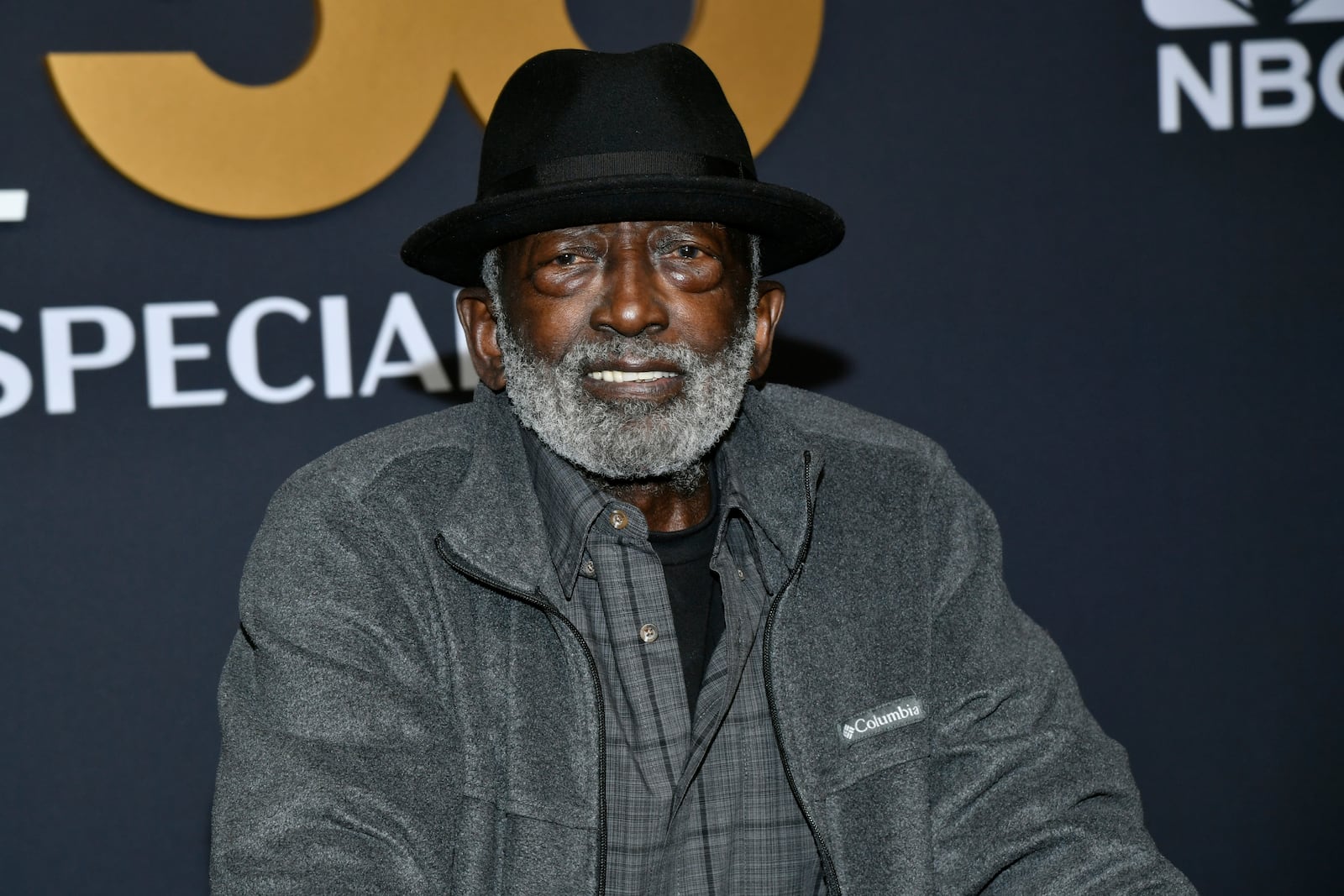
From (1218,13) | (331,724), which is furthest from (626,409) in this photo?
(1218,13)

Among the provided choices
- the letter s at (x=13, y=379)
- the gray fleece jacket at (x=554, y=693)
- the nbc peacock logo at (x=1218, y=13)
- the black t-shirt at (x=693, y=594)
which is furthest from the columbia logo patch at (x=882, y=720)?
the nbc peacock logo at (x=1218, y=13)

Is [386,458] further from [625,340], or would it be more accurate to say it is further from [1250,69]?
[1250,69]

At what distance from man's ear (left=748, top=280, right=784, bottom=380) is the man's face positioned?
0.13 metres

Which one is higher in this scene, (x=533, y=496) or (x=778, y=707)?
(x=533, y=496)

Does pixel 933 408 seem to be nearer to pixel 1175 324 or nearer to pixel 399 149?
pixel 1175 324

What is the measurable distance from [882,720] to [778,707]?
0.14m

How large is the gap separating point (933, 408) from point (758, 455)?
0.90 metres

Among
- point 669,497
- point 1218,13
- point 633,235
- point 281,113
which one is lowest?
point 669,497

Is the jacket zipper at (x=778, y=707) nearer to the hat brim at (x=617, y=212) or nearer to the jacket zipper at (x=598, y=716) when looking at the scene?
the jacket zipper at (x=598, y=716)

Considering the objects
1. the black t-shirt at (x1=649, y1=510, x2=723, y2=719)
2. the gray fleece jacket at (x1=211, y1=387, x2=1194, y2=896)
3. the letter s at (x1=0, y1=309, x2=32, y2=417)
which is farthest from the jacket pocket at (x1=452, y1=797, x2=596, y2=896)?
the letter s at (x1=0, y1=309, x2=32, y2=417)

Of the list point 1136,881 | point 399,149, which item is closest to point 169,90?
point 399,149

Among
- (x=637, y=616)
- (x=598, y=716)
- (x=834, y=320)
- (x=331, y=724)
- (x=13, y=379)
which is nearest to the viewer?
(x=331, y=724)

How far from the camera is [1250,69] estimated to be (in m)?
2.70

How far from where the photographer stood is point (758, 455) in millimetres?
1842
